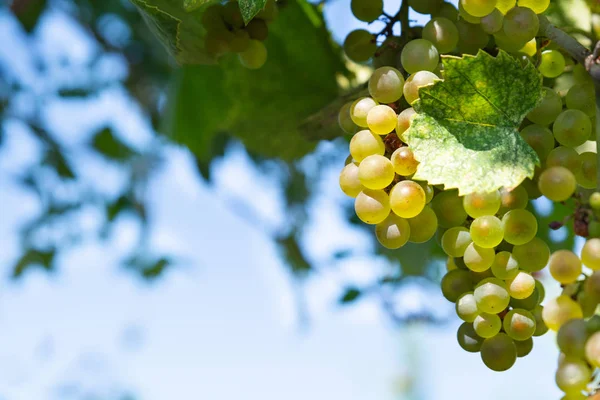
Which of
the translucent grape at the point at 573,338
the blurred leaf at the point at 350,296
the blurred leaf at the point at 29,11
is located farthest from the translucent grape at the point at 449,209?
the blurred leaf at the point at 29,11

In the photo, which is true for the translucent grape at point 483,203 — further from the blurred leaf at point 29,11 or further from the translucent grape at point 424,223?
the blurred leaf at point 29,11

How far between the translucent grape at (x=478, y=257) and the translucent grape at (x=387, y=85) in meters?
0.10

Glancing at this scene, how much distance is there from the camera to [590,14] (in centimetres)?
47

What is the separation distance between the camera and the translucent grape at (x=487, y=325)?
370 millimetres

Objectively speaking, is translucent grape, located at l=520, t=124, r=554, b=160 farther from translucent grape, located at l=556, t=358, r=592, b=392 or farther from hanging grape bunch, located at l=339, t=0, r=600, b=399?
translucent grape, located at l=556, t=358, r=592, b=392

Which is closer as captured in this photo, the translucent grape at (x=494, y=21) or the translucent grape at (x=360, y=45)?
the translucent grape at (x=494, y=21)

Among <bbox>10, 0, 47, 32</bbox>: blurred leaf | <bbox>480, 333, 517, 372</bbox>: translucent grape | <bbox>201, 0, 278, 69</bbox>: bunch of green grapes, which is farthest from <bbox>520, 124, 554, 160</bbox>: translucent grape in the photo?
<bbox>10, 0, 47, 32</bbox>: blurred leaf

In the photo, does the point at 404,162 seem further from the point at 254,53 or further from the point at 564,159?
the point at 254,53

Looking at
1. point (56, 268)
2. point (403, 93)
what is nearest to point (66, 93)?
point (56, 268)

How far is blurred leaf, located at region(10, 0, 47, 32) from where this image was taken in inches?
46.9

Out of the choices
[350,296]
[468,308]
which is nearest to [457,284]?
[468,308]

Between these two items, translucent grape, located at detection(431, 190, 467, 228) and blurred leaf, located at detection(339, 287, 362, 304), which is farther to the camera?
blurred leaf, located at detection(339, 287, 362, 304)

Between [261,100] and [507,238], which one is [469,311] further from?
[261,100]

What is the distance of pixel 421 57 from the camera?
384 mm
